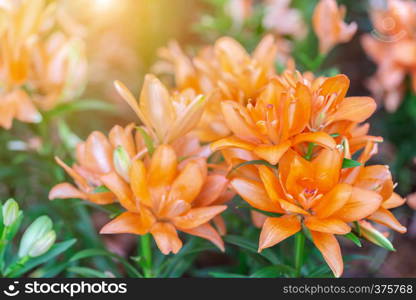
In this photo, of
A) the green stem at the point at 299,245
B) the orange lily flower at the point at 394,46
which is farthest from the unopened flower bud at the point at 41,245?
the orange lily flower at the point at 394,46

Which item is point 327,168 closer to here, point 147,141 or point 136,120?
point 147,141

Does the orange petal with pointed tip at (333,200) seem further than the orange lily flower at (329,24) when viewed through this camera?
No

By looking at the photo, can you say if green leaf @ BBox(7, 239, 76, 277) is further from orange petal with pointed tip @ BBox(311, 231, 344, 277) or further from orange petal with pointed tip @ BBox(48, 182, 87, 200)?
orange petal with pointed tip @ BBox(311, 231, 344, 277)

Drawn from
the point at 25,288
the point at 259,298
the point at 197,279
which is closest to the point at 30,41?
the point at 25,288

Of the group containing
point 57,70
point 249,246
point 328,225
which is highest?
point 57,70

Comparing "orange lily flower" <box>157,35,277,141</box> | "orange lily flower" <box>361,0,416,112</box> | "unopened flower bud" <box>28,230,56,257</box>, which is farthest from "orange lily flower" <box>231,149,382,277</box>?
"orange lily flower" <box>361,0,416,112</box>

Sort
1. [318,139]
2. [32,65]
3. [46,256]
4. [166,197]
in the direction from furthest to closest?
[32,65]
[46,256]
[166,197]
[318,139]

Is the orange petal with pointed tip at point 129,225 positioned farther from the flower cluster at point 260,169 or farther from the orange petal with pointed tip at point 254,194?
the orange petal with pointed tip at point 254,194

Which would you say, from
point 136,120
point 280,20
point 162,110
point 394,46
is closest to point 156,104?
point 162,110
